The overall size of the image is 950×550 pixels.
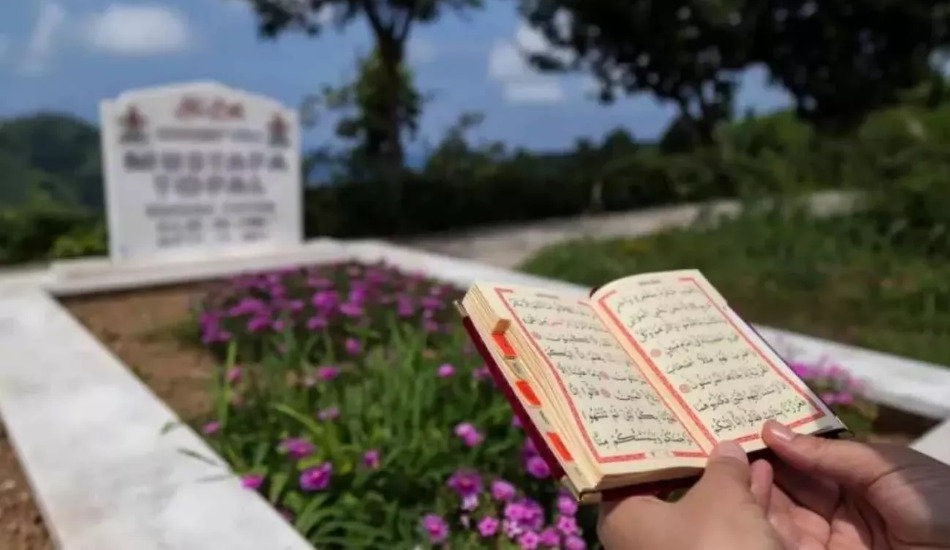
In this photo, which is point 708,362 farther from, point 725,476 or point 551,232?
point 551,232

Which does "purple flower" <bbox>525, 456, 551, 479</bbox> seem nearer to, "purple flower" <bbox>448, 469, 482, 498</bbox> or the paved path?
"purple flower" <bbox>448, 469, 482, 498</bbox>

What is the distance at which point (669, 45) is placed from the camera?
519 inches

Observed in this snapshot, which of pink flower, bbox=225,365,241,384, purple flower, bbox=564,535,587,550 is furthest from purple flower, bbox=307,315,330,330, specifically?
purple flower, bbox=564,535,587,550

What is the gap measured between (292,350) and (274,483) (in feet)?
2.86

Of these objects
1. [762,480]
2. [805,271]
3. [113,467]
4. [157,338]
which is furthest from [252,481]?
[805,271]

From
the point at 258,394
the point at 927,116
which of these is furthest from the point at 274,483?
the point at 927,116

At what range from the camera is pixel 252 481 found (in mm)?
2045

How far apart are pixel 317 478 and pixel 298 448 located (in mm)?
154

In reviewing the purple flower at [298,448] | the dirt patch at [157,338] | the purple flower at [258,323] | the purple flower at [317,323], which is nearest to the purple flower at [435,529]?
the purple flower at [298,448]

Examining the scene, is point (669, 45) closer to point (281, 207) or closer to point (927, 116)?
point (927, 116)

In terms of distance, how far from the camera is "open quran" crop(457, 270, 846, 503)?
1225 millimetres

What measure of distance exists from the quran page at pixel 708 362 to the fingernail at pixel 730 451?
0.14ft

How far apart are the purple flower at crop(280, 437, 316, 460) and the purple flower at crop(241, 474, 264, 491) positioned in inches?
4.1

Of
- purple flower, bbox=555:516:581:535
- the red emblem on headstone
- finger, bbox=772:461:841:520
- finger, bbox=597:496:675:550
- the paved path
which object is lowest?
the paved path
